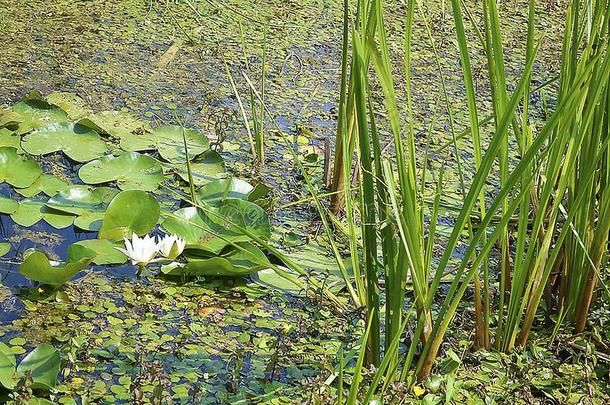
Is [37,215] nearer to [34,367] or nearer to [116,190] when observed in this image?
[116,190]

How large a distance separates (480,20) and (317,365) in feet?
8.75

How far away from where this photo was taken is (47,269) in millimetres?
1677

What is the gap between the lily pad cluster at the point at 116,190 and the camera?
1836 millimetres

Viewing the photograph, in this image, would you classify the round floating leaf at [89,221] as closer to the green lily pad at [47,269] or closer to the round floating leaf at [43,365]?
the green lily pad at [47,269]

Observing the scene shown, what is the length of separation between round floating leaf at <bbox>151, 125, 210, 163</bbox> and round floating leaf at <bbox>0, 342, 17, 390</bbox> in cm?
93

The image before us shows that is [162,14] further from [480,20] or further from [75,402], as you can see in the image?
[75,402]

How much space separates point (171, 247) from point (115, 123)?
75cm

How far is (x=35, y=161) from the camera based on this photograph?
2111 mm

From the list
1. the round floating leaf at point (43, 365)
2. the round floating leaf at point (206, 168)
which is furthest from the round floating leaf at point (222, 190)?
the round floating leaf at point (43, 365)

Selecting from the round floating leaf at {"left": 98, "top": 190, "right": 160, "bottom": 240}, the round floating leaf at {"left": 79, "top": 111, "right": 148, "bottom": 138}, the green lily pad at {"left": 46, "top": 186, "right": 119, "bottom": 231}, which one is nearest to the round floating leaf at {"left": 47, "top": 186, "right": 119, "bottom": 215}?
the green lily pad at {"left": 46, "top": 186, "right": 119, "bottom": 231}

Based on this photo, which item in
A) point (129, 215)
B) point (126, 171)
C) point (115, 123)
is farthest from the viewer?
point (115, 123)

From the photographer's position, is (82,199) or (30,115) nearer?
(82,199)

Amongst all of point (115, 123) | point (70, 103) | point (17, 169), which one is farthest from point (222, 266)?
point (70, 103)

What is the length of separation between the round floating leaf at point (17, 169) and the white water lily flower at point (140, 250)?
1.49ft
